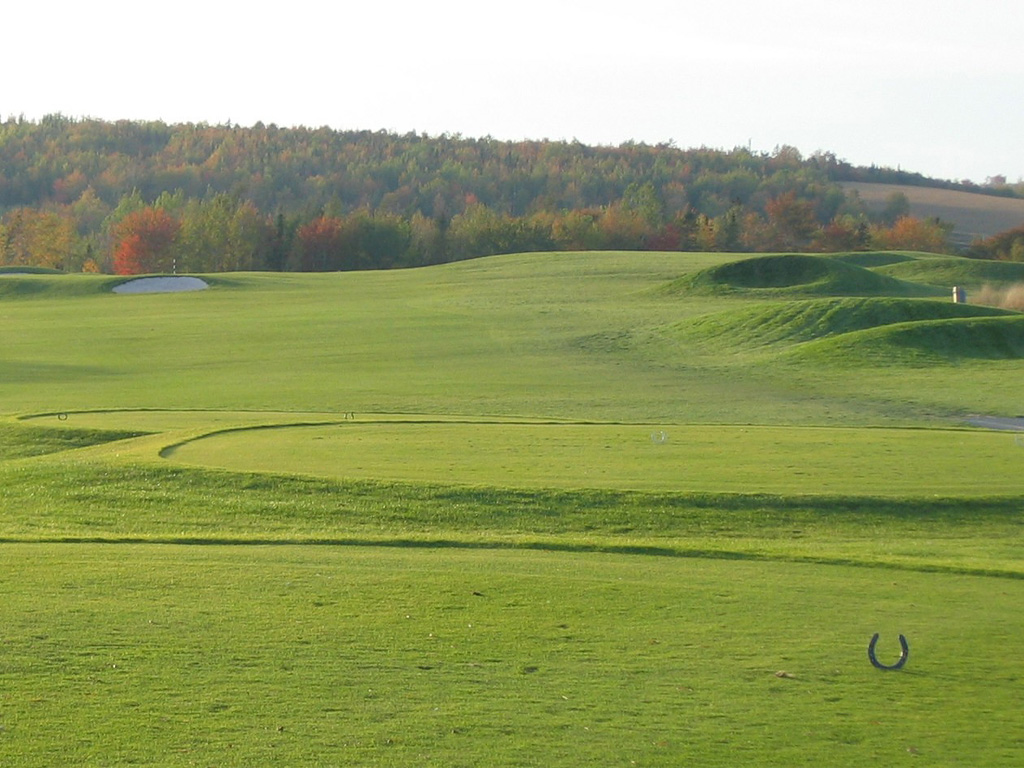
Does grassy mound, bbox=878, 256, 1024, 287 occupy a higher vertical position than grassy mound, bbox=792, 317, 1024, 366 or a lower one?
higher

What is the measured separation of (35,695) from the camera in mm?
6809

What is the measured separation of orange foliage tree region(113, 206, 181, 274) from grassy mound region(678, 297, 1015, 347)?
58.4m

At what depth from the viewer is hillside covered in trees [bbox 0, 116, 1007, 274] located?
9356cm

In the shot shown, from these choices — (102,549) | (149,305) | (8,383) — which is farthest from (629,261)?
(102,549)

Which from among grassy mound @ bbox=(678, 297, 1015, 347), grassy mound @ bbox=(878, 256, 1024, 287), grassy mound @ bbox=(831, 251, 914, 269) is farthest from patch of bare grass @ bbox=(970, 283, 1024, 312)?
grassy mound @ bbox=(831, 251, 914, 269)

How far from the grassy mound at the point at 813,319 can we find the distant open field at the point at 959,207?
80.6 metres

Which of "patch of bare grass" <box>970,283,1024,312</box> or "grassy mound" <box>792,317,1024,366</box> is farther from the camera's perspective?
"patch of bare grass" <box>970,283,1024,312</box>

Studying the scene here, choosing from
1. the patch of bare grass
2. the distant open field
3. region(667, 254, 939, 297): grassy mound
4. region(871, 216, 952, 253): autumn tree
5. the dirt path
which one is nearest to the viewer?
the dirt path

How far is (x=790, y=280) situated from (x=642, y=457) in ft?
128

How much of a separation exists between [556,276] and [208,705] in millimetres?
57249

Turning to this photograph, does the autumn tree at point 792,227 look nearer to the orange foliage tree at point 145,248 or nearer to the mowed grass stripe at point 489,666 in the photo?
the orange foliage tree at point 145,248

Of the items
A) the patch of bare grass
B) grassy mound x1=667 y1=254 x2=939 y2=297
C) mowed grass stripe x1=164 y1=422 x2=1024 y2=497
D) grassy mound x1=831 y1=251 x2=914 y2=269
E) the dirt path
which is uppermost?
grassy mound x1=831 y1=251 x2=914 y2=269

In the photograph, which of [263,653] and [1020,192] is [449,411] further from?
[1020,192]

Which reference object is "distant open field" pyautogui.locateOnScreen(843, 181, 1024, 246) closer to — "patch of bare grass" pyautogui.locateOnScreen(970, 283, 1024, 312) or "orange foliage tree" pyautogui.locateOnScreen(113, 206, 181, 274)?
"patch of bare grass" pyautogui.locateOnScreen(970, 283, 1024, 312)
